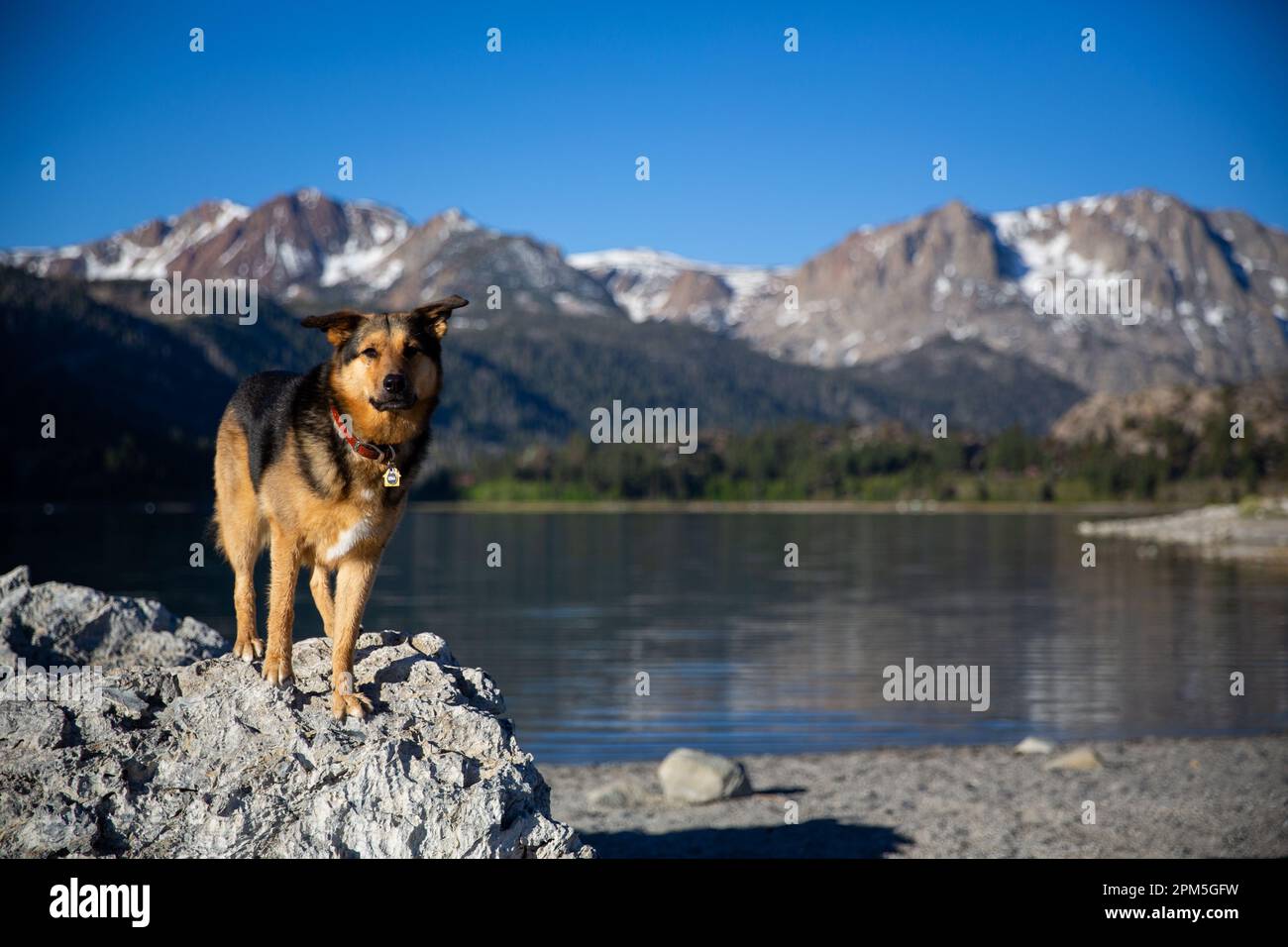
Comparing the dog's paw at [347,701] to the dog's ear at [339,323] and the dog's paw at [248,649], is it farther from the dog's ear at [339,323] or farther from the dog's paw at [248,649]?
the dog's ear at [339,323]

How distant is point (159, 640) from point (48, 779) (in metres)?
3.96

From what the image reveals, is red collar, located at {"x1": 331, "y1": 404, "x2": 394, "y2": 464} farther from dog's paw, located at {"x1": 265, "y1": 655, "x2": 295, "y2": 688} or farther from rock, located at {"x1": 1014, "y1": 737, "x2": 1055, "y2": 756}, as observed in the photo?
rock, located at {"x1": 1014, "y1": 737, "x2": 1055, "y2": 756}

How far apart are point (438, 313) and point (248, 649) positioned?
282 cm

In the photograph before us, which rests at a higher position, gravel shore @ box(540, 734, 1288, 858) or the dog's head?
the dog's head

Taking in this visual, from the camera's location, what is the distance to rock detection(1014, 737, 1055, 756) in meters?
22.1

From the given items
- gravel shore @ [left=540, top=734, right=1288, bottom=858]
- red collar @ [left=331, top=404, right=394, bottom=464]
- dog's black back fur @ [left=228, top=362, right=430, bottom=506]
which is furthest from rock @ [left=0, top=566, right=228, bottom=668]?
gravel shore @ [left=540, top=734, right=1288, bottom=858]

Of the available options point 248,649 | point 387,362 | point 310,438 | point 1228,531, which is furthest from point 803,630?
point 1228,531

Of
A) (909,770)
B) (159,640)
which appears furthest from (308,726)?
(909,770)

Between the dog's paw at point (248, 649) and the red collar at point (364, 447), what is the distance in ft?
6.30

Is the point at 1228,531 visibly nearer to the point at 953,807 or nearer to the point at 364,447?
the point at 953,807

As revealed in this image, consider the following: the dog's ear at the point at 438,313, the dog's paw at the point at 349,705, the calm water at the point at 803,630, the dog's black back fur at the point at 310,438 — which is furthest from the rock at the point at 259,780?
the calm water at the point at 803,630

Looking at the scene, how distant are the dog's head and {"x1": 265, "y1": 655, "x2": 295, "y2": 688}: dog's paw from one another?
5.40ft

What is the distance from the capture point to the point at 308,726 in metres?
7.84
